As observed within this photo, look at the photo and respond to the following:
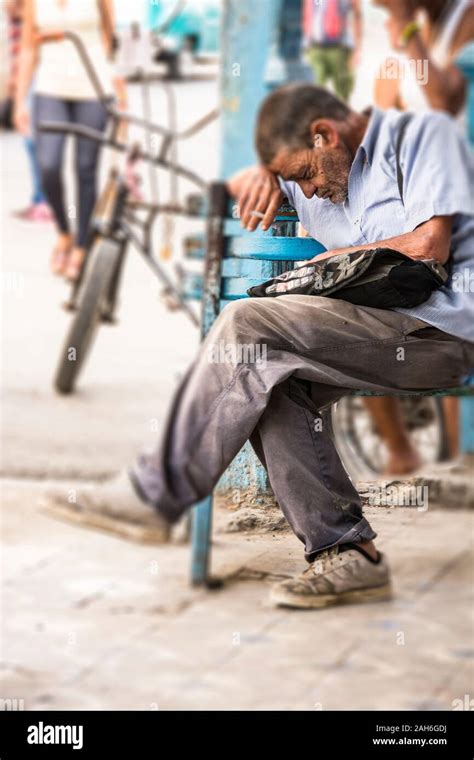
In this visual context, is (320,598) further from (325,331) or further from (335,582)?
(325,331)

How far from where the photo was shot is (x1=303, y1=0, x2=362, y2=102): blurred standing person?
407cm

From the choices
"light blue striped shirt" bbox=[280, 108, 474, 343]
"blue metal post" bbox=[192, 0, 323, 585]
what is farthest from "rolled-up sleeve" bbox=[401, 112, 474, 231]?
"blue metal post" bbox=[192, 0, 323, 585]

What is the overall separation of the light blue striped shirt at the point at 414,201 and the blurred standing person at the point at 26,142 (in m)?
4.86

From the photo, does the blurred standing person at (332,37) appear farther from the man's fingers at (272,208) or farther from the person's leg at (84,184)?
the man's fingers at (272,208)

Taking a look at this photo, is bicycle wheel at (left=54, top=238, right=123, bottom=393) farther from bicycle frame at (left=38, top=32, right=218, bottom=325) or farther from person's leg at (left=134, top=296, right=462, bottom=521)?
person's leg at (left=134, top=296, right=462, bottom=521)

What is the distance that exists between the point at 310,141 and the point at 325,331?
0.18 meters

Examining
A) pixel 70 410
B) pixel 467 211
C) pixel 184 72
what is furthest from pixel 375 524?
pixel 184 72

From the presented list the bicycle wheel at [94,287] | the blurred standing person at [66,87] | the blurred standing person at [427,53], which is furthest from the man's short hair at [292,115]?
the blurred standing person at [66,87]

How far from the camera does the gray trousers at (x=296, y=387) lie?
3.73 ft

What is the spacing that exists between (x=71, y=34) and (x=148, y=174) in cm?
243

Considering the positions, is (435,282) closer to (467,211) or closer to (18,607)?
(467,211)

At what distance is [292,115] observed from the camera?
1.19 m

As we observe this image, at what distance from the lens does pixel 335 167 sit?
3.91 ft

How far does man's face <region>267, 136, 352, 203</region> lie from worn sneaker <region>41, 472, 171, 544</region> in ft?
1.13
